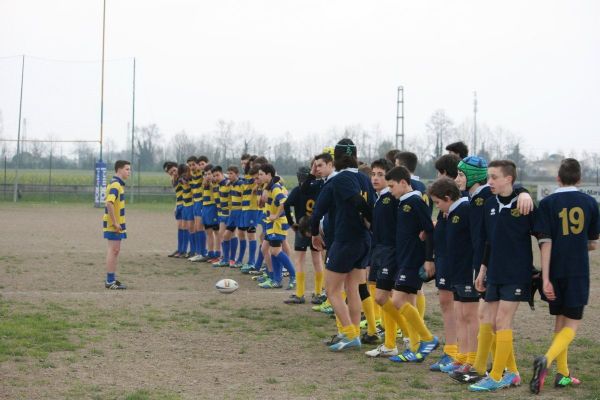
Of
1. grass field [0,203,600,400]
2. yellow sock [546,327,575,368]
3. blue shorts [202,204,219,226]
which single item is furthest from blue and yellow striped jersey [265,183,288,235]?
yellow sock [546,327,575,368]

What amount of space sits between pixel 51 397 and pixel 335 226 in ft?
10.6

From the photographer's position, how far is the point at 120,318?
9500 mm

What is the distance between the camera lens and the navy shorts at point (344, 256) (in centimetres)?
798

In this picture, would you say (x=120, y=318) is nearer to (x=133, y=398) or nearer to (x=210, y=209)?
(x=133, y=398)

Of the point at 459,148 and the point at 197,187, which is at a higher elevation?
the point at 459,148

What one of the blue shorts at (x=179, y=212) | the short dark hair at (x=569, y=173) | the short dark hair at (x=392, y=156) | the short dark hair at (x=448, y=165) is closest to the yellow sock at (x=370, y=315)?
the short dark hair at (x=392, y=156)

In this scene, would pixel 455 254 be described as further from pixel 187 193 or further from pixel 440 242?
pixel 187 193

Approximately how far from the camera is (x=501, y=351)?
6398 millimetres

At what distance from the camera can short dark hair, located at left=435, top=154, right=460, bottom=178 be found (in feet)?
24.7

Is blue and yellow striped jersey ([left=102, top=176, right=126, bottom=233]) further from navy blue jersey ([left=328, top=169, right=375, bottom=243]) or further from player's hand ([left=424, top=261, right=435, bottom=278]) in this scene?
player's hand ([left=424, top=261, right=435, bottom=278])

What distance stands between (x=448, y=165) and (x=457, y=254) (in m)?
0.94

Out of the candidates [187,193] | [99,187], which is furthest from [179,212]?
[99,187]

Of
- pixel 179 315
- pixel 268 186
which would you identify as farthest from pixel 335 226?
pixel 268 186

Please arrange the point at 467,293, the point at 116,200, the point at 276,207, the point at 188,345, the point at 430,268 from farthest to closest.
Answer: the point at 276,207 → the point at 116,200 → the point at 188,345 → the point at 430,268 → the point at 467,293
